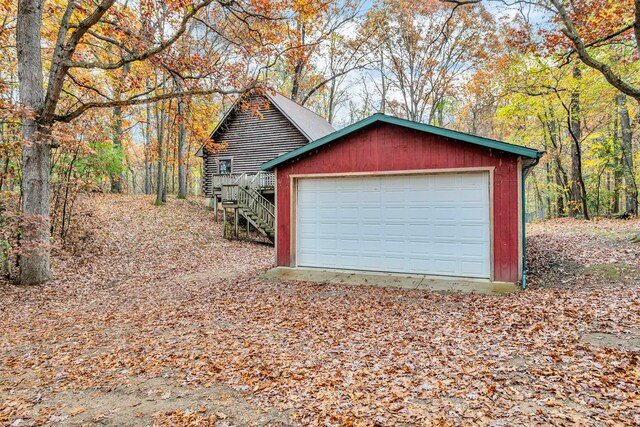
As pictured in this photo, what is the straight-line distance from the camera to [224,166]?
19.4 meters

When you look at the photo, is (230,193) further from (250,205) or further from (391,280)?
(391,280)

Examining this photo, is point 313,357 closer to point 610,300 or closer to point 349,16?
point 610,300

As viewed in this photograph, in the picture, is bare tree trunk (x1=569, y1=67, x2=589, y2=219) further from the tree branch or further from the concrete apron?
the tree branch

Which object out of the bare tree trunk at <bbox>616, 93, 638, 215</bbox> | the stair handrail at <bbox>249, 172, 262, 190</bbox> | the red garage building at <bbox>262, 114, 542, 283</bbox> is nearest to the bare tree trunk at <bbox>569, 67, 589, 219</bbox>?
the bare tree trunk at <bbox>616, 93, 638, 215</bbox>

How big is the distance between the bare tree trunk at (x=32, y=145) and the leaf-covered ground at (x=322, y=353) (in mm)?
823

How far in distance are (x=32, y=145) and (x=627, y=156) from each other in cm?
2079

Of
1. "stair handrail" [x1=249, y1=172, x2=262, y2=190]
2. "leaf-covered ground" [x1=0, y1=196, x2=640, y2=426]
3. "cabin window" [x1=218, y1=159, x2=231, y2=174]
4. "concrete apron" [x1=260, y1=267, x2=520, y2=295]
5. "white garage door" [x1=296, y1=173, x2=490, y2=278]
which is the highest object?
"cabin window" [x1=218, y1=159, x2=231, y2=174]

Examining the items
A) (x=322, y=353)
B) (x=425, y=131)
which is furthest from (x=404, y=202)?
(x=322, y=353)

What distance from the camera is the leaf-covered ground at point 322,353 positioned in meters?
3.06

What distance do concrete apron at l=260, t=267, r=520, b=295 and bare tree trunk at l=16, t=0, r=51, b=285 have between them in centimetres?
509

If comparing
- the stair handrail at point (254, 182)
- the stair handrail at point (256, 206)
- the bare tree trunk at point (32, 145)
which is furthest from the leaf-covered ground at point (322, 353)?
the stair handrail at point (254, 182)

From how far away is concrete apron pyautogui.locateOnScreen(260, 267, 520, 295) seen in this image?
7.03 metres

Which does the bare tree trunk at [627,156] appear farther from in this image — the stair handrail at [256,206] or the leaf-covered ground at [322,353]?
the stair handrail at [256,206]

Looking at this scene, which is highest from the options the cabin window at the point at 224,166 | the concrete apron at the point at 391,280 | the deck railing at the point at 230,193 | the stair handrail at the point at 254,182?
the cabin window at the point at 224,166
